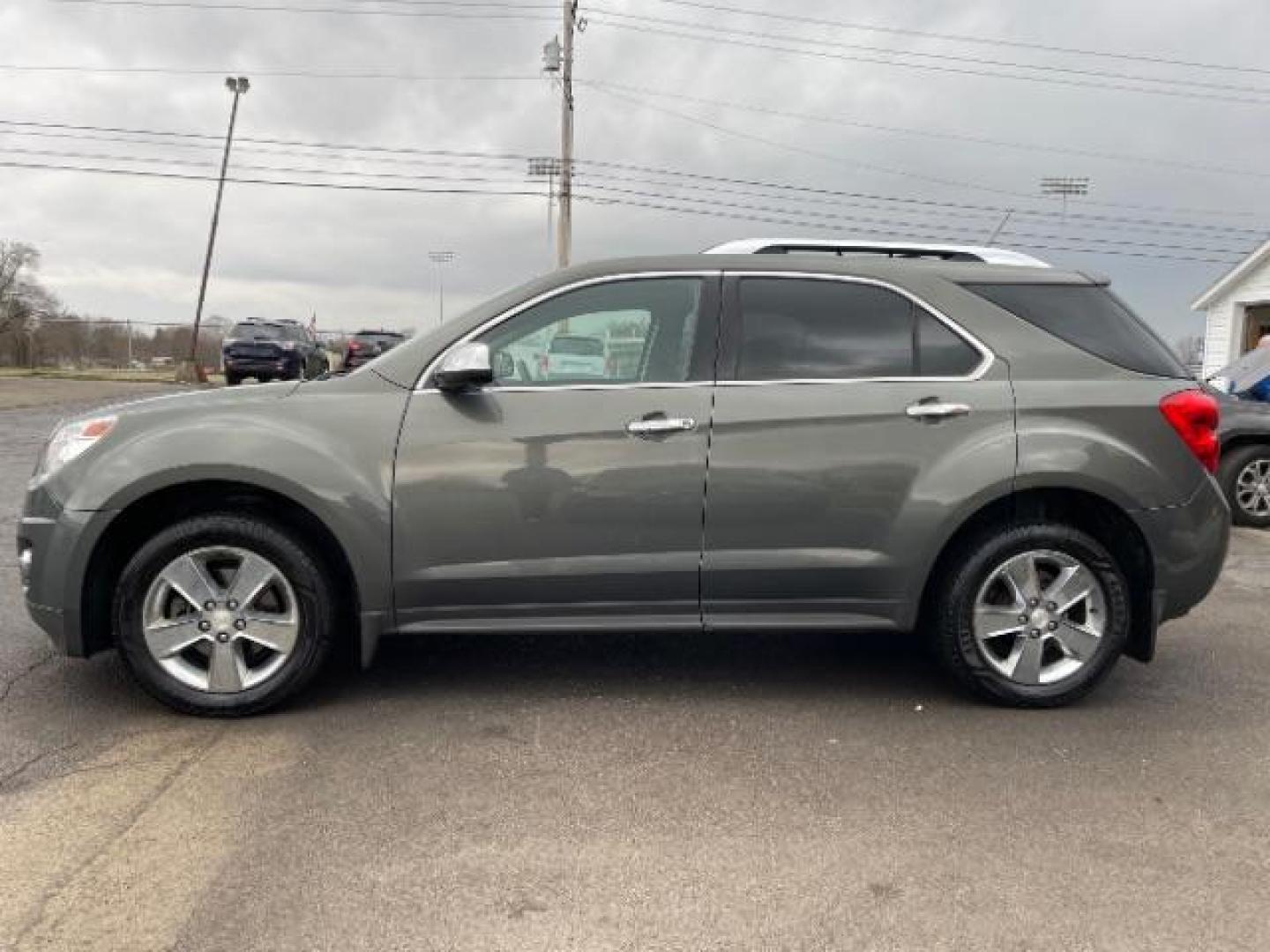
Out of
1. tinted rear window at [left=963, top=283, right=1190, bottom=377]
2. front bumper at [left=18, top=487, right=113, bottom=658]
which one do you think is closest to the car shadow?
front bumper at [left=18, top=487, right=113, bottom=658]

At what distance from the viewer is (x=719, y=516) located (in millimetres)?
3830

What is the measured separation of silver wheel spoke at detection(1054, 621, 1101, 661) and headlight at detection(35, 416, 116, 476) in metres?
3.80

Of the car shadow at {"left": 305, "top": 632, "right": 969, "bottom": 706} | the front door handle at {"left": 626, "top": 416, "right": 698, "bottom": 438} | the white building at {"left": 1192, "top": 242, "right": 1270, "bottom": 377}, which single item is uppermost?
the white building at {"left": 1192, "top": 242, "right": 1270, "bottom": 377}

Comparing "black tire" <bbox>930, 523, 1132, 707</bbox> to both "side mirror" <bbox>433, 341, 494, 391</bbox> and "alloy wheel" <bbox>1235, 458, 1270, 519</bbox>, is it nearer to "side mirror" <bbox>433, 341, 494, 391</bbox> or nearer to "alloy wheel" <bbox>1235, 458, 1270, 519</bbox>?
"side mirror" <bbox>433, 341, 494, 391</bbox>

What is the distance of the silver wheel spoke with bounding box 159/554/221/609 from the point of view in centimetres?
375

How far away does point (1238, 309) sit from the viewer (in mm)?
27156

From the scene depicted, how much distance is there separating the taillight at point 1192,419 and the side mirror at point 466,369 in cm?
266

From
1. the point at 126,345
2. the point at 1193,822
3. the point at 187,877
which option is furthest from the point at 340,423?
the point at 126,345

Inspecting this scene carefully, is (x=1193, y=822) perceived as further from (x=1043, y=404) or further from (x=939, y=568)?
(x=1043, y=404)

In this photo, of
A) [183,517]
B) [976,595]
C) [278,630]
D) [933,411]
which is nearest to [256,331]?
[183,517]

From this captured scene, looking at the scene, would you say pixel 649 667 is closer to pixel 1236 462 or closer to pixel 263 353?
pixel 1236 462

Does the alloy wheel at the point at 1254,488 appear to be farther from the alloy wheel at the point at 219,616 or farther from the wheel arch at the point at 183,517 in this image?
the alloy wheel at the point at 219,616

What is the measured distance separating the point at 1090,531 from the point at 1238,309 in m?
27.6

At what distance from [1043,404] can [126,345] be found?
124 feet
